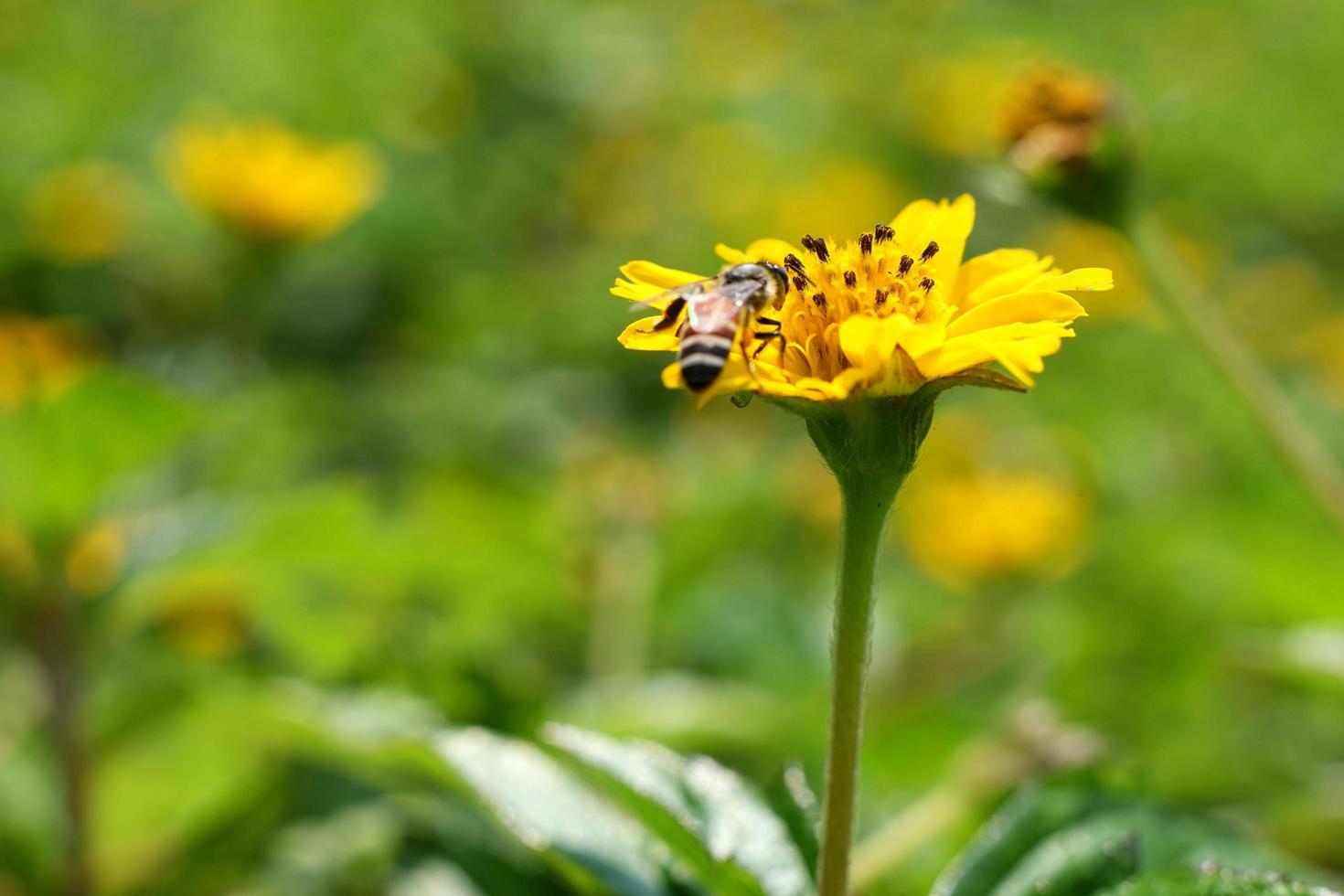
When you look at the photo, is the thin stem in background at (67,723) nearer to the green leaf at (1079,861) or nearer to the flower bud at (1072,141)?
the green leaf at (1079,861)

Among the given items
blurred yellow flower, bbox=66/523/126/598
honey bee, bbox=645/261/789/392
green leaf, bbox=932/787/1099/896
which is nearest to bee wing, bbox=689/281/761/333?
honey bee, bbox=645/261/789/392

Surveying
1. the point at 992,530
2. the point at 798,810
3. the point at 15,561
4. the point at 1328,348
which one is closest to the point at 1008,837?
the point at 798,810

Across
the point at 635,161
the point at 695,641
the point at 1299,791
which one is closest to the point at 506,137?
the point at 635,161

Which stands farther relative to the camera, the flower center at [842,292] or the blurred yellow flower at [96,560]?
the blurred yellow flower at [96,560]

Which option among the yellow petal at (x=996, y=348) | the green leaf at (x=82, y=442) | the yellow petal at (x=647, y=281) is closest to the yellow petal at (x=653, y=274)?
the yellow petal at (x=647, y=281)

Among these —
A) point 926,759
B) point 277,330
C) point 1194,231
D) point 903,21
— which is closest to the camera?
point 926,759

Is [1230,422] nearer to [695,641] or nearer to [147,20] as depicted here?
[695,641]
